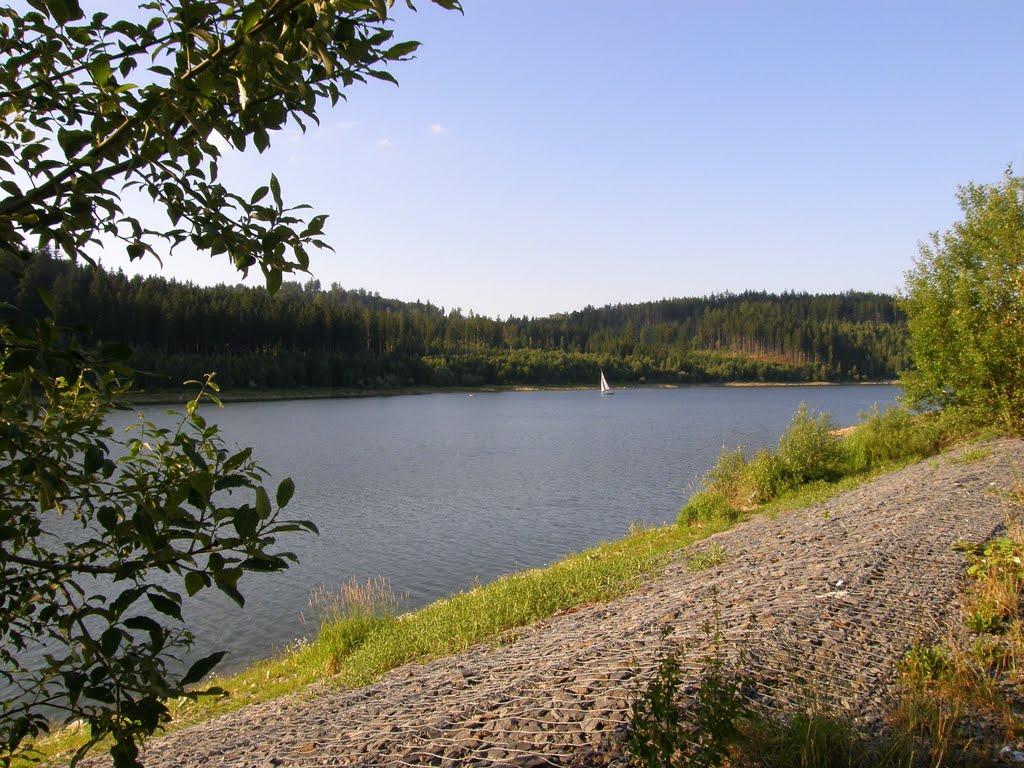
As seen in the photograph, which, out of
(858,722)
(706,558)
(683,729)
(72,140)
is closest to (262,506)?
(72,140)

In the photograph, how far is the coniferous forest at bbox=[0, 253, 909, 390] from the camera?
84.8 metres

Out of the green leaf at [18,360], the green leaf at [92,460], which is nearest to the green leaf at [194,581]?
the green leaf at [92,460]

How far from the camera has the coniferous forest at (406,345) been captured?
84.8 meters

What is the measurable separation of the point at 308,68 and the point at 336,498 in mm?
26590

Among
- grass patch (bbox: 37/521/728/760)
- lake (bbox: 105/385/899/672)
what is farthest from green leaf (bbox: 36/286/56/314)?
lake (bbox: 105/385/899/672)

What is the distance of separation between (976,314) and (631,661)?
17.3 m

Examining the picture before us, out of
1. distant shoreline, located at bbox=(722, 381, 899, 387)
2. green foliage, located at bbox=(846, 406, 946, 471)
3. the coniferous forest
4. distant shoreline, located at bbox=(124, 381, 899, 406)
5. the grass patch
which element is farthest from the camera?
distant shoreline, located at bbox=(722, 381, 899, 387)

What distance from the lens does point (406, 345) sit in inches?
5049

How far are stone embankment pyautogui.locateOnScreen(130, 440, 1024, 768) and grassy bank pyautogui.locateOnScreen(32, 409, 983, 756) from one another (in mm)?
636

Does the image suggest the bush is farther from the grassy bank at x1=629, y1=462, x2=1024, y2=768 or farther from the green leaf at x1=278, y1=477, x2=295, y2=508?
the green leaf at x1=278, y1=477, x2=295, y2=508

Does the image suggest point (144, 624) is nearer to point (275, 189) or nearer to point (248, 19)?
point (275, 189)

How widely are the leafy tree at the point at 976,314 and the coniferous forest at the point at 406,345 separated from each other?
20.2 m

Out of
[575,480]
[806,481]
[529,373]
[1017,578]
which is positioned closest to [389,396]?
[529,373]

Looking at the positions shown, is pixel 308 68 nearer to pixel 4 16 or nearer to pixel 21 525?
pixel 4 16
